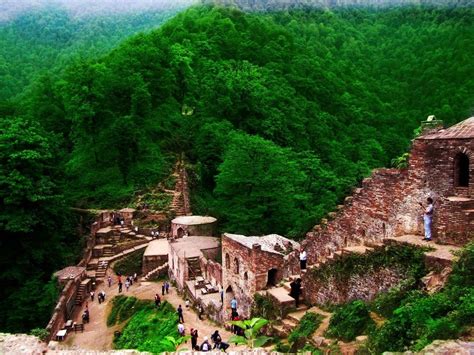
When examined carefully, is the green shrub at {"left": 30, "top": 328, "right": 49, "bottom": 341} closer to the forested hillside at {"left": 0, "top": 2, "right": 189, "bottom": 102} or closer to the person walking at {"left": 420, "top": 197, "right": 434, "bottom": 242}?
the person walking at {"left": 420, "top": 197, "right": 434, "bottom": 242}

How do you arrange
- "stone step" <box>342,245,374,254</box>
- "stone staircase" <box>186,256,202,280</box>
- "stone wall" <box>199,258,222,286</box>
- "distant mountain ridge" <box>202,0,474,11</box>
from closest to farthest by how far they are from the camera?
"stone step" <box>342,245,374,254</box>, "stone wall" <box>199,258,222,286</box>, "stone staircase" <box>186,256,202,280</box>, "distant mountain ridge" <box>202,0,474,11</box>

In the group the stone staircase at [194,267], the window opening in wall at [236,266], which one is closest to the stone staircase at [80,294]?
the stone staircase at [194,267]

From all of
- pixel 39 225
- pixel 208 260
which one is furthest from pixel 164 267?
pixel 39 225

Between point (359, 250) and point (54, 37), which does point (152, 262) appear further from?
point (54, 37)

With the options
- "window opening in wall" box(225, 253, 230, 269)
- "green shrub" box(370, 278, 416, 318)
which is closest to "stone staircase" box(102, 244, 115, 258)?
"window opening in wall" box(225, 253, 230, 269)

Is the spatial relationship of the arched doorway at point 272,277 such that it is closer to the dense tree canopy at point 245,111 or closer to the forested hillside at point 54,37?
the dense tree canopy at point 245,111

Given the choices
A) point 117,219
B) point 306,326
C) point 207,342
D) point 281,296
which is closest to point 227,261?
point 207,342
